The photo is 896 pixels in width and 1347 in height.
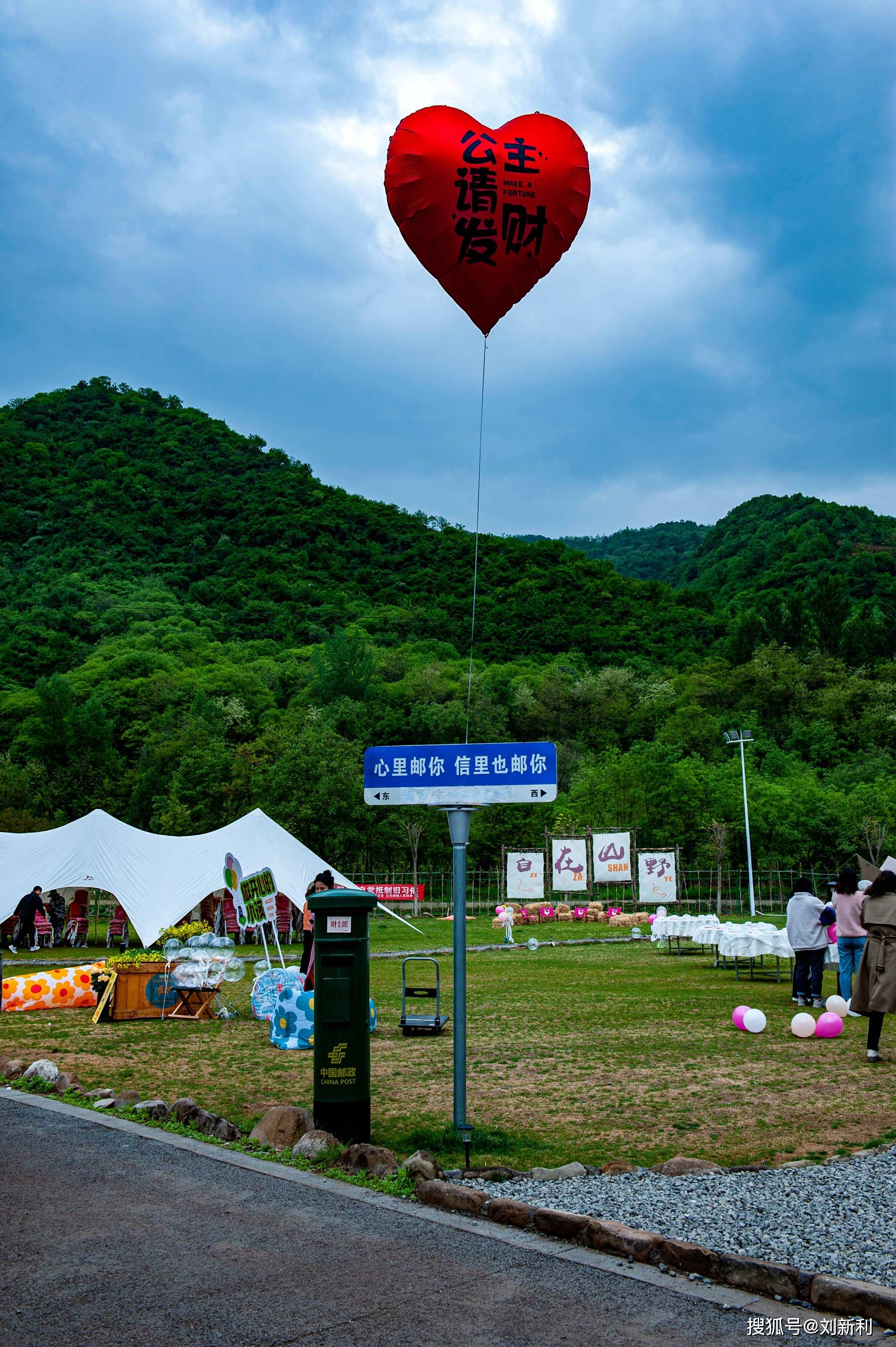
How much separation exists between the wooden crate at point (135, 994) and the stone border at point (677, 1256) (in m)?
7.53

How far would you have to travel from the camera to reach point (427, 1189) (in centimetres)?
485

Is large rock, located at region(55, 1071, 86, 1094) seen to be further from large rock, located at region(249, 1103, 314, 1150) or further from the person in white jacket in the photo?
the person in white jacket

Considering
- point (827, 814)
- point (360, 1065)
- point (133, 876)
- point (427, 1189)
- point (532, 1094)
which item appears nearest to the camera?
point (427, 1189)

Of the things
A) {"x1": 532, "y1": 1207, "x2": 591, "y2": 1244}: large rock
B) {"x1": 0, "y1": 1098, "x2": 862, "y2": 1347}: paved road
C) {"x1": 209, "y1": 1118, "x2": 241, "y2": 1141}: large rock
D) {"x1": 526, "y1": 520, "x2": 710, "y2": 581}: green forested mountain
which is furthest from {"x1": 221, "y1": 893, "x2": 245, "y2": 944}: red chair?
{"x1": 526, "y1": 520, "x2": 710, "y2": 581}: green forested mountain

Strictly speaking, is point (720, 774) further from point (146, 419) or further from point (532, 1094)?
point (146, 419)

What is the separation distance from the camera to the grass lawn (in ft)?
20.4

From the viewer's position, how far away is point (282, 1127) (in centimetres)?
597

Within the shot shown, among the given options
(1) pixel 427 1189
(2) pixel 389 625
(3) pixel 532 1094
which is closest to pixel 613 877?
(3) pixel 532 1094

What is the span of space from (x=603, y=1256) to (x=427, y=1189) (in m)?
0.99

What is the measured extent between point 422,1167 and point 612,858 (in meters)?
26.6

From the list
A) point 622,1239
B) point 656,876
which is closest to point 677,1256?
point 622,1239

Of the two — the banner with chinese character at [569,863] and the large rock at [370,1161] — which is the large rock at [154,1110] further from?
the banner with chinese character at [569,863]

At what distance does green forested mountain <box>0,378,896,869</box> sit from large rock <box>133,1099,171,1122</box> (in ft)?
113

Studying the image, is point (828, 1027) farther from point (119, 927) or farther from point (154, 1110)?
point (119, 927)
